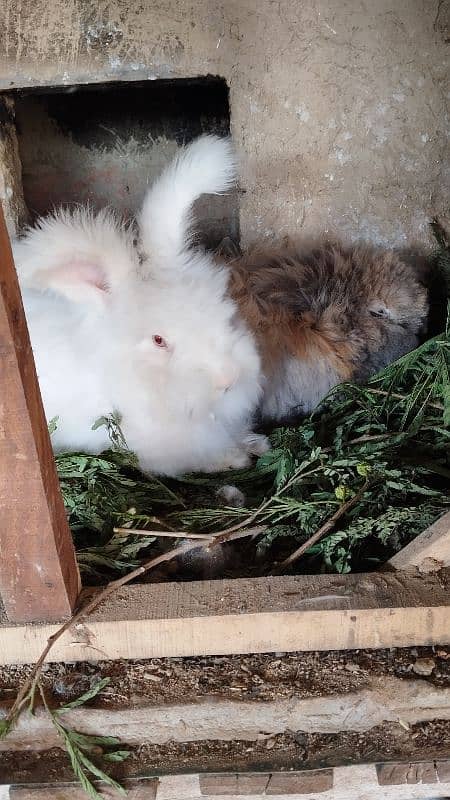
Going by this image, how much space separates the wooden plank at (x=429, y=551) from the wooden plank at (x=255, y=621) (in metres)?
0.02

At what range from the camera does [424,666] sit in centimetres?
140

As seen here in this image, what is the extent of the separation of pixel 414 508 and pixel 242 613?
48 centimetres

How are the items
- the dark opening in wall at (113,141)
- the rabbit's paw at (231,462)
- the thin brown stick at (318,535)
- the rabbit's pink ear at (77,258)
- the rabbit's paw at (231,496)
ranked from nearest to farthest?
the thin brown stick at (318,535), the rabbit's pink ear at (77,258), the rabbit's paw at (231,496), the rabbit's paw at (231,462), the dark opening in wall at (113,141)

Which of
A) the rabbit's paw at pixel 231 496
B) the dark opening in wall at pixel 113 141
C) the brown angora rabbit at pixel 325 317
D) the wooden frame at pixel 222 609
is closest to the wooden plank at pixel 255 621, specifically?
the wooden frame at pixel 222 609

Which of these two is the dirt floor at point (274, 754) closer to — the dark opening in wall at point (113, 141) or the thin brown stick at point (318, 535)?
the thin brown stick at point (318, 535)

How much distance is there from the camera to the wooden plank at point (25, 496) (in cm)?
104

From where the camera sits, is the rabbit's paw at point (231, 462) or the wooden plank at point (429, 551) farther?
the rabbit's paw at point (231, 462)

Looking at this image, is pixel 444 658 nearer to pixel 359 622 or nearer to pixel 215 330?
pixel 359 622

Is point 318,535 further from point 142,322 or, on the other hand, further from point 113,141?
point 113,141

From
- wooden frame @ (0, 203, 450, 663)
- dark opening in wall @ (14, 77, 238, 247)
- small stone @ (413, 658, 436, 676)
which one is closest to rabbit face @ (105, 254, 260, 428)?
wooden frame @ (0, 203, 450, 663)

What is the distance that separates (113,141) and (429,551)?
2375mm

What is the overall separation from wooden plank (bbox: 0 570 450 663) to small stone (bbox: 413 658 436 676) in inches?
1.3

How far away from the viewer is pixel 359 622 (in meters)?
1.37

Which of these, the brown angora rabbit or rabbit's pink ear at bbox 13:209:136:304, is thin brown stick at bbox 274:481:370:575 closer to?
the brown angora rabbit
